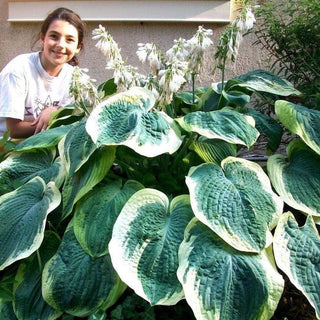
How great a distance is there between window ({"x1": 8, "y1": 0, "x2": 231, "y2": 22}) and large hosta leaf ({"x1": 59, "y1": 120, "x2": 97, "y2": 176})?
6.71ft

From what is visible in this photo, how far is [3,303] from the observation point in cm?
157

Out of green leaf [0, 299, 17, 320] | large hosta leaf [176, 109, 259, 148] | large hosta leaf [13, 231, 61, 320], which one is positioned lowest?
green leaf [0, 299, 17, 320]

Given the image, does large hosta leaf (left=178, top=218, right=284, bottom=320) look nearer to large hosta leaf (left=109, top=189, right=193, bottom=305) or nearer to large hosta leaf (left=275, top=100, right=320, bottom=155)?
large hosta leaf (left=109, top=189, right=193, bottom=305)

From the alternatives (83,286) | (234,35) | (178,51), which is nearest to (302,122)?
(234,35)

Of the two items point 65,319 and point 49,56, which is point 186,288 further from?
point 49,56

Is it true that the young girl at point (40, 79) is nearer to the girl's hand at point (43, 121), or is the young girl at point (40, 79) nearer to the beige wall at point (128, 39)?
the girl's hand at point (43, 121)

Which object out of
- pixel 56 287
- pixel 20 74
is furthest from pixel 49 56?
pixel 56 287

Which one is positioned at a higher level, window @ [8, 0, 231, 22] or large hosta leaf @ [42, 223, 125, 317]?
window @ [8, 0, 231, 22]

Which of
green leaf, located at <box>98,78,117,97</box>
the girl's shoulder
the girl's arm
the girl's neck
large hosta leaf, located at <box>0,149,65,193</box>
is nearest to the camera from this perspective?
large hosta leaf, located at <box>0,149,65,193</box>

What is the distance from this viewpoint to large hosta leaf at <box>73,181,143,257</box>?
1473mm

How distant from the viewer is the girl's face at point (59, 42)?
2662 millimetres

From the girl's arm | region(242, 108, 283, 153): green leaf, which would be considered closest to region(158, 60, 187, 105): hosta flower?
region(242, 108, 283, 153): green leaf

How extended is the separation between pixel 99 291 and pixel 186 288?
32 centimetres

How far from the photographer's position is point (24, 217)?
156 centimetres
